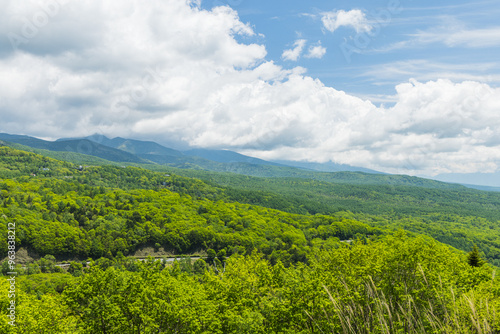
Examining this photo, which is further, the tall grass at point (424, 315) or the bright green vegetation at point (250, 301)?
the bright green vegetation at point (250, 301)

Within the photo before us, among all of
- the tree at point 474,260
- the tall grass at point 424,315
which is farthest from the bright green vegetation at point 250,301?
the tree at point 474,260

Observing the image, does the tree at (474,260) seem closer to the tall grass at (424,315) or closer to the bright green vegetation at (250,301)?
the bright green vegetation at (250,301)

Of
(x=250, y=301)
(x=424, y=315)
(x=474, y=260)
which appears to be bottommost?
(x=250, y=301)

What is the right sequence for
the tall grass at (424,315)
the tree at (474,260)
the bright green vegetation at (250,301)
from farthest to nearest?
the tree at (474,260), the bright green vegetation at (250,301), the tall grass at (424,315)

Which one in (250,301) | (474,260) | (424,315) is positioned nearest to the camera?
(424,315)

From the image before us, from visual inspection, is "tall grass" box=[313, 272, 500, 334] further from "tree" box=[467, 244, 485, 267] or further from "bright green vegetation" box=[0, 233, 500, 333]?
"tree" box=[467, 244, 485, 267]

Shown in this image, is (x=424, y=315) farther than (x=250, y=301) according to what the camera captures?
No

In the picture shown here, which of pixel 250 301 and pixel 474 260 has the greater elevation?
pixel 474 260

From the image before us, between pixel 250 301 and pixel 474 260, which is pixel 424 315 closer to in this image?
pixel 250 301

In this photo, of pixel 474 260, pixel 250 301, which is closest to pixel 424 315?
pixel 250 301

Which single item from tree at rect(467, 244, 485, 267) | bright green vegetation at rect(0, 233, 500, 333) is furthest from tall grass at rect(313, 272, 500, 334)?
tree at rect(467, 244, 485, 267)

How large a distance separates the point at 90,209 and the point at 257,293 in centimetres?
15840

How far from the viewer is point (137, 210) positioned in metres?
173

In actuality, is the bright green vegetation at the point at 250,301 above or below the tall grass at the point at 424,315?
below
